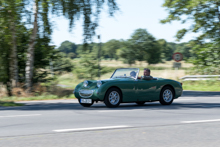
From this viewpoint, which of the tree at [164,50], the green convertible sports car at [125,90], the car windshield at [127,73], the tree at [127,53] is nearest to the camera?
the green convertible sports car at [125,90]

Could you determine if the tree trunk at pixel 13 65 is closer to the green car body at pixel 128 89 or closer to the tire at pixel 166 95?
the green car body at pixel 128 89

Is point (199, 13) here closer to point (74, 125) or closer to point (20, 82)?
point (20, 82)

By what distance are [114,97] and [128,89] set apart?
1.89 feet

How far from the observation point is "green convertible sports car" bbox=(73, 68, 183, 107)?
11234 mm

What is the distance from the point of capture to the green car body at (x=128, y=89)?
36.6ft

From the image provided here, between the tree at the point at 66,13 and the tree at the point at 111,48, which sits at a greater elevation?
the tree at the point at 111,48

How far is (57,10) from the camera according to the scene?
17.2 m

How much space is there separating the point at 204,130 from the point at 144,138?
167 cm

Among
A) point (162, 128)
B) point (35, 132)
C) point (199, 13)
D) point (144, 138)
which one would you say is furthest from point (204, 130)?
point (199, 13)

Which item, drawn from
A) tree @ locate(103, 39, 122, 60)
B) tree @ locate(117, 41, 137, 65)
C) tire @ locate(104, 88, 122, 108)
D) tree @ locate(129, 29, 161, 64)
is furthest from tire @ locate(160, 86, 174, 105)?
tree @ locate(103, 39, 122, 60)

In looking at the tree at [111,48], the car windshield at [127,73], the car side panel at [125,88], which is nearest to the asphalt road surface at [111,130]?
the car side panel at [125,88]

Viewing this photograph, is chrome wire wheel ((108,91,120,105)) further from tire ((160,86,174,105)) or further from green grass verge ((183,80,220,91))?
green grass verge ((183,80,220,91))

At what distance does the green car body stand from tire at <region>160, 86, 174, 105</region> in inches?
4.9

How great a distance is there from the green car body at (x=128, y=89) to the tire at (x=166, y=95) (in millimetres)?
124
